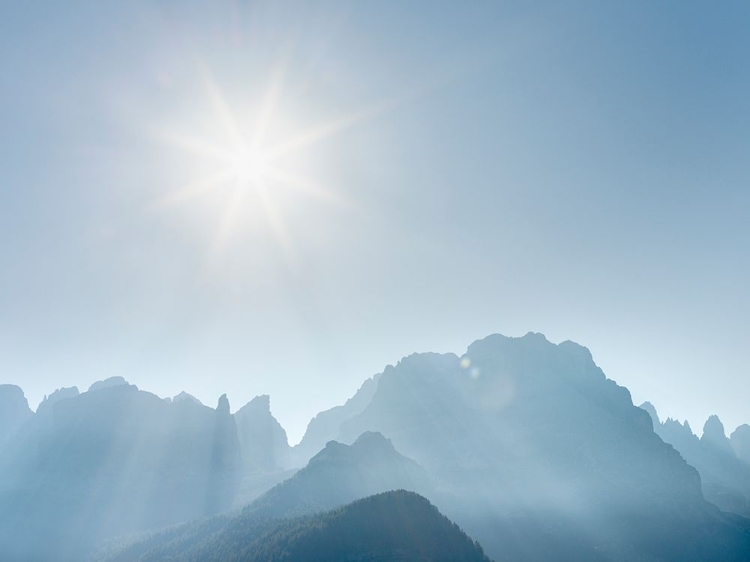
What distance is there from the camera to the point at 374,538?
114125mm

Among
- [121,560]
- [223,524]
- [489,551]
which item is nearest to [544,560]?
[489,551]

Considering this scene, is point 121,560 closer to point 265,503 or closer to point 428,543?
point 265,503

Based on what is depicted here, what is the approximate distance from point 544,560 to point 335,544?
13331 cm

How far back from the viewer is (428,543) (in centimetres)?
11250

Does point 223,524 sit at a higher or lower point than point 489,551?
higher

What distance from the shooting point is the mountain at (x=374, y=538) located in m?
110

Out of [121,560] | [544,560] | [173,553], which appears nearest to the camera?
[173,553]

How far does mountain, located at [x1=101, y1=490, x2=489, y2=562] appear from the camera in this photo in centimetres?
10975

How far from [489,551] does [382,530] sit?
344ft

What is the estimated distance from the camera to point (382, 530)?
11644 cm

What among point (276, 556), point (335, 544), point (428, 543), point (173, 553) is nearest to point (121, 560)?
point (173, 553)

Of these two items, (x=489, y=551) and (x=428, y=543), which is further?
(x=489, y=551)

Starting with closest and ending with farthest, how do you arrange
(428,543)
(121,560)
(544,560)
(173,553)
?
1. (428,543)
2. (173,553)
3. (121,560)
4. (544,560)

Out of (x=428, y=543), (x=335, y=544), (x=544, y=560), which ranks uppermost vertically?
(x=335, y=544)
